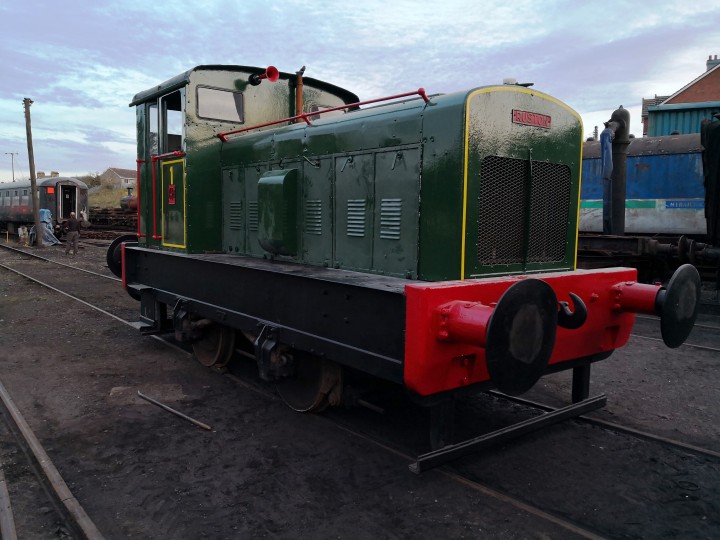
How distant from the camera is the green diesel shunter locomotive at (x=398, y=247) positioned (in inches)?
123

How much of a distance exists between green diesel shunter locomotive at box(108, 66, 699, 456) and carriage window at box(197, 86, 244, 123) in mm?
16

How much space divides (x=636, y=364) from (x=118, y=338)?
248 inches

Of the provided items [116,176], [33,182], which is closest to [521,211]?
[33,182]

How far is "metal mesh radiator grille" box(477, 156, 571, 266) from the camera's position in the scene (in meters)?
3.70

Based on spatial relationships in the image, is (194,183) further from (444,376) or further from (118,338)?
(444,376)

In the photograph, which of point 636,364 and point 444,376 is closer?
point 444,376

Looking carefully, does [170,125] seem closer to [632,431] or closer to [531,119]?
[531,119]

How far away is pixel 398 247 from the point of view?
3939 mm

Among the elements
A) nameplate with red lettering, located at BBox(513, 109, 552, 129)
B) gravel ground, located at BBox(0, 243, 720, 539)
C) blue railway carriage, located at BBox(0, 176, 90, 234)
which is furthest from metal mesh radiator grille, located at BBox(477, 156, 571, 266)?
blue railway carriage, located at BBox(0, 176, 90, 234)

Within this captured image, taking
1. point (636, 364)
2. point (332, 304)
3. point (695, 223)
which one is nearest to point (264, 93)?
point (332, 304)

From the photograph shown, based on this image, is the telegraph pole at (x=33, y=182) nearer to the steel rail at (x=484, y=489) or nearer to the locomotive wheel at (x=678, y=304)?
the steel rail at (x=484, y=489)

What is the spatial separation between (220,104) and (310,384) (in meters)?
3.09

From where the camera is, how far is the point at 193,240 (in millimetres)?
5664

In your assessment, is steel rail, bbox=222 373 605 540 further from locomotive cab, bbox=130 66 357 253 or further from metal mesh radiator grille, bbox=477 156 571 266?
locomotive cab, bbox=130 66 357 253
